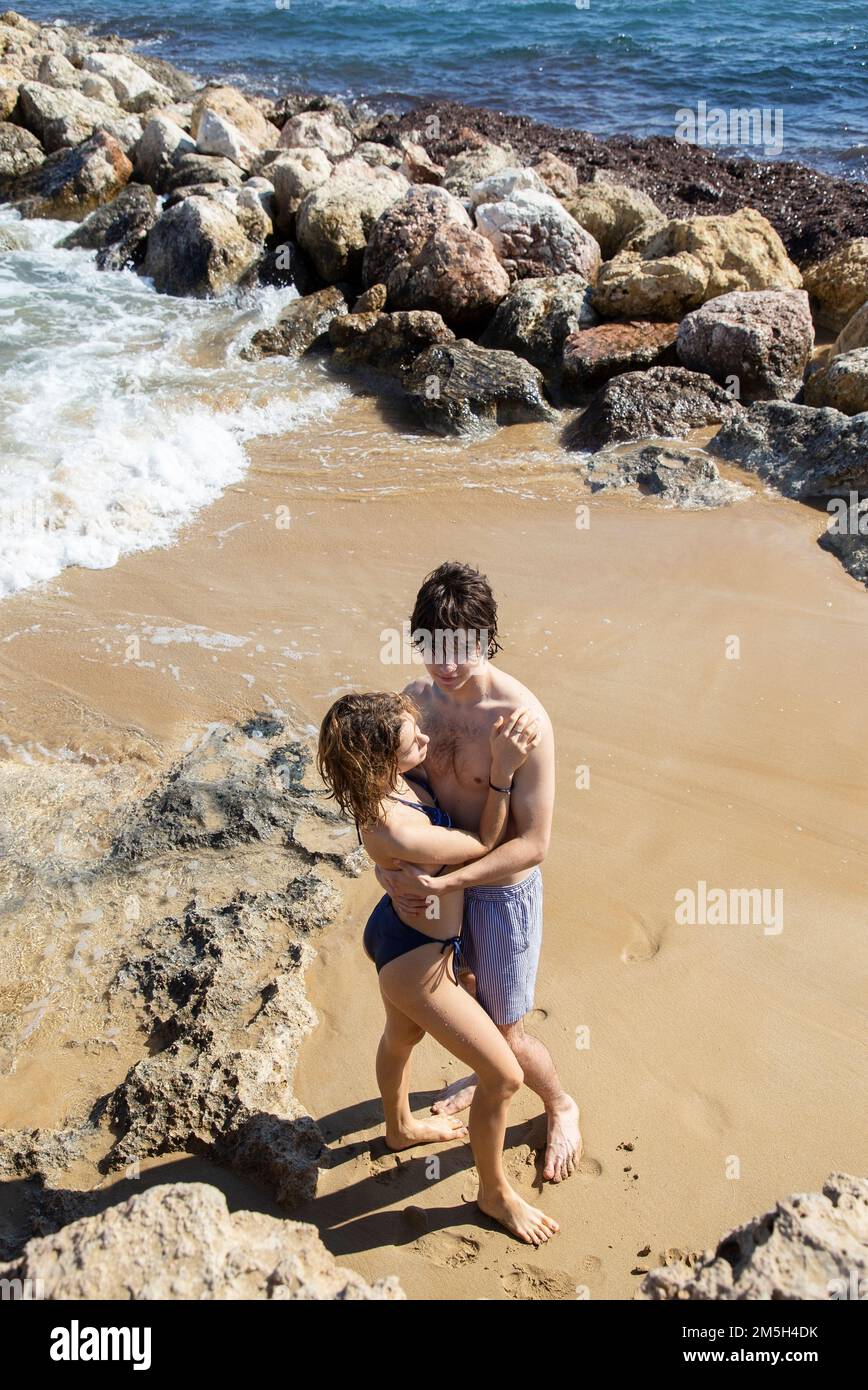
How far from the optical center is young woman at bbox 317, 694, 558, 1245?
2.64 metres

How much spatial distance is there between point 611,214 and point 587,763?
9.46m

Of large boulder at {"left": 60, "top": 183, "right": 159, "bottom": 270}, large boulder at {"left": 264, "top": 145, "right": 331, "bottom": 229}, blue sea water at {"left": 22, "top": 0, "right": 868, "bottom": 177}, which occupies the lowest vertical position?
large boulder at {"left": 60, "top": 183, "right": 159, "bottom": 270}

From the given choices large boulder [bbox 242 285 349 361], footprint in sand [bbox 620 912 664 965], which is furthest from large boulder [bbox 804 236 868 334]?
footprint in sand [bbox 620 912 664 965]

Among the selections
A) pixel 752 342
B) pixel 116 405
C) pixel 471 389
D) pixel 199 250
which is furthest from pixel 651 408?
pixel 199 250

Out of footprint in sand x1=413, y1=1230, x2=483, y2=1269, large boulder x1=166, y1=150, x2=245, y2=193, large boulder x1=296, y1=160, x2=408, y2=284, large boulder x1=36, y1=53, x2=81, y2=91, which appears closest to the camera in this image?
footprint in sand x1=413, y1=1230, x2=483, y2=1269

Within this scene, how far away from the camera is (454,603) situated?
2742mm

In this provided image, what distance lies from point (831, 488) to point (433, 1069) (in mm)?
5625

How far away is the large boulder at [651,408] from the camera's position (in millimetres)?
8570

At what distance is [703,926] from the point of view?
14.0ft

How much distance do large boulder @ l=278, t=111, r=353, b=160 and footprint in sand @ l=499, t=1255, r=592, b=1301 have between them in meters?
15.6

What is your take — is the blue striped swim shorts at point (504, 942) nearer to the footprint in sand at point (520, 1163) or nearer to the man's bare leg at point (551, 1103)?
the man's bare leg at point (551, 1103)

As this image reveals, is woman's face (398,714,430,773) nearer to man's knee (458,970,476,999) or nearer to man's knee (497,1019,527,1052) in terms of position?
man's knee (458,970,476,999)

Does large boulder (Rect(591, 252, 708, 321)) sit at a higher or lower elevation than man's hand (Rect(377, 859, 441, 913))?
higher

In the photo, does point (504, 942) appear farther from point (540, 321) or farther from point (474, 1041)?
point (540, 321)
